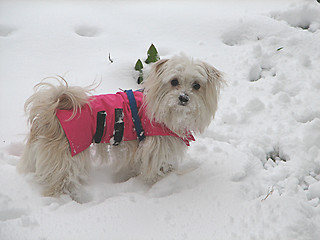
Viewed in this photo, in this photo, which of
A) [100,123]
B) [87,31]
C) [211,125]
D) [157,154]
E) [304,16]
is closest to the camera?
[100,123]

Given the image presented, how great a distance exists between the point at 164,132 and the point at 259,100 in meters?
1.34

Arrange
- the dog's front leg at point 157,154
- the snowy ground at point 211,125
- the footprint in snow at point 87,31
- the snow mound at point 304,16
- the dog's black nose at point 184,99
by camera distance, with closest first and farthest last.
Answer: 1. the snowy ground at point 211,125
2. the dog's black nose at point 184,99
3. the dog's front leg at point 157,154
4. the snow mound at point 304,16
5. the footprint in snow at point 87,31

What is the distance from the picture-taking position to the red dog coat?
2.13m

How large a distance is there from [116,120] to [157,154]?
0.44 metres

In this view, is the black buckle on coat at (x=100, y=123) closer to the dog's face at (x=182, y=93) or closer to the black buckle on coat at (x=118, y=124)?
the black buckle on coat at (x=118, y=124)

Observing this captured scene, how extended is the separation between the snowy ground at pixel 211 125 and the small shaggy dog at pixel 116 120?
0.18 meters

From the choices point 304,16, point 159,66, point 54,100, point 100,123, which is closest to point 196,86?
point 159,66

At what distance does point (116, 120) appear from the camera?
2.25 m

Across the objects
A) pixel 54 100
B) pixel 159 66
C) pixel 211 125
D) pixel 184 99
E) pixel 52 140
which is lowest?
pixel 211 125

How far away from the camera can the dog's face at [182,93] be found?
7.02ft

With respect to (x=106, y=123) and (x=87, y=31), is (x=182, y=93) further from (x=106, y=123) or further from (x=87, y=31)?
(x=87, y=31)

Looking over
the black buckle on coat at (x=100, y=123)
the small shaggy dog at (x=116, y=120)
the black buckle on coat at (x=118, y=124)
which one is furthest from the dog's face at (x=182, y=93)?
the black buckle on coat at (x=100, y=123)

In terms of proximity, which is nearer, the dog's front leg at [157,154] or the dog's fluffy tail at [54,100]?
the dog's fluffy tail at [54,100]

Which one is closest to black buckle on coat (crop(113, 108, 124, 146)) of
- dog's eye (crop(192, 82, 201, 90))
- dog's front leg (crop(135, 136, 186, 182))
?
dog's front leg (crop(135, 136, 186, 182))
